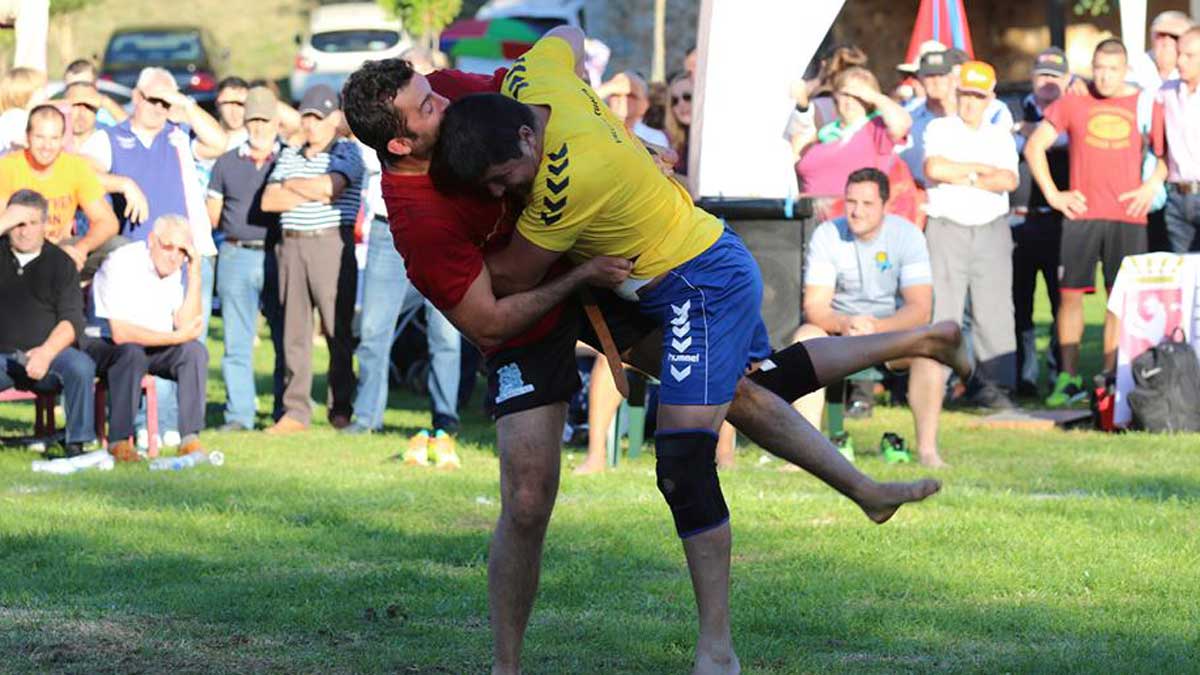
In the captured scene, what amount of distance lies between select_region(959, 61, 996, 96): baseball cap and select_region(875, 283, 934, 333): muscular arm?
2.36m

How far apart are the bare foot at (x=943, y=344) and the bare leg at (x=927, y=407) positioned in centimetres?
405

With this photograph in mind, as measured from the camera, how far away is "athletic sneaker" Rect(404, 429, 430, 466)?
1052cm

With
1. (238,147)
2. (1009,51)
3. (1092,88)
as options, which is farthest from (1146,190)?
(1009,51)

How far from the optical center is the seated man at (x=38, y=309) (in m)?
10.9

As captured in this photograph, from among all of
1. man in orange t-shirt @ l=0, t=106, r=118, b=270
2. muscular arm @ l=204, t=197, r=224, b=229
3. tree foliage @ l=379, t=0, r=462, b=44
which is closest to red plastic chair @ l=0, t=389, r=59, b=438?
man in orange t-shirt @ l=0, t=106, r=118, b=270

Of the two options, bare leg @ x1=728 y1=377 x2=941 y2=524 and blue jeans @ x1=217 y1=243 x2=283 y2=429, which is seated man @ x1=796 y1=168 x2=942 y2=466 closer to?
blue jeans @ x1=217 y1=243 x2=283 y2=429

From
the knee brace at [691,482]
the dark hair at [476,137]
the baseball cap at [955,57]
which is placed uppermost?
the dark hair at [476,137]

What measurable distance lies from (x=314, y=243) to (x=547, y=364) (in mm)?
7510

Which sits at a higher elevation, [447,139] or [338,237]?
[447,139]

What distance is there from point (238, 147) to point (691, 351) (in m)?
8.41

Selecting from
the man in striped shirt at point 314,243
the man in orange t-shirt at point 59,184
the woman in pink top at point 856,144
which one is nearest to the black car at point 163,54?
the man in striped shirt at point 314,243

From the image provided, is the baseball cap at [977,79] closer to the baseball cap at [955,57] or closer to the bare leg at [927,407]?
the baseball cap at [955,57]

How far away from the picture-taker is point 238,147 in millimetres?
Answer: 13406

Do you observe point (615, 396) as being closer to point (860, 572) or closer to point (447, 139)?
point (860, 572)
